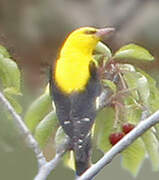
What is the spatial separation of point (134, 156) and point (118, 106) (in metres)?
0.16

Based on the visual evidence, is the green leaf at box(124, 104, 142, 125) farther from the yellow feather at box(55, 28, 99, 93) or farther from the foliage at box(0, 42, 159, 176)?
the yellow feather at box(55, 28, 99, 93)

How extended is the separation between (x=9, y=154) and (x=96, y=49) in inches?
45.7

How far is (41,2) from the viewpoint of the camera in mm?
5375

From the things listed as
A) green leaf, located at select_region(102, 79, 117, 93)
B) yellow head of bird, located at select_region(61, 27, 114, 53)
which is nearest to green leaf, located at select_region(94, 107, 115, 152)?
green leaf, located at select_region(102, 79, 117, 93)

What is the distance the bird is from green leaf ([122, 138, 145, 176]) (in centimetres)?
11

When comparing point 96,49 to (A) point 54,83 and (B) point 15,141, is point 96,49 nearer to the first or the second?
(A) point 54,83

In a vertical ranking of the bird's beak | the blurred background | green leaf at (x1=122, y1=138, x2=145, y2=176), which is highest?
the bird's beak

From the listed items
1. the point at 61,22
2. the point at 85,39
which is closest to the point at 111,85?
the point at 85,39

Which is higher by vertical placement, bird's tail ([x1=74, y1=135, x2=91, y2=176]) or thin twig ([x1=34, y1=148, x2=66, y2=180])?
thin twig ([x1=34, y1=148, x2=66, y2=180])

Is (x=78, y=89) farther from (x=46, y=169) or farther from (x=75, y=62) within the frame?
(x=46, y=169)

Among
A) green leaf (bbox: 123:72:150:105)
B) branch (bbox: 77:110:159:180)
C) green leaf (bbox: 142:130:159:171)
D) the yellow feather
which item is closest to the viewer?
branch (bbox: 77:110:159:180)

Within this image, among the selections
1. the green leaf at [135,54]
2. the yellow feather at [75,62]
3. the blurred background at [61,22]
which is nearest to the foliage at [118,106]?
the green leaf at [135,54]

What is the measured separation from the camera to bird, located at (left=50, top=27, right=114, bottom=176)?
2660 millimetres

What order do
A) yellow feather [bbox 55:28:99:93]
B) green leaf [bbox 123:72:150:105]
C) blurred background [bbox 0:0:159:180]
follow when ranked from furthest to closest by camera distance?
blurred background [bbox 0:0:159:180] → yellow feather [bbox 55:28:99:93] → green leaf [bbox 123:72:150:105]
